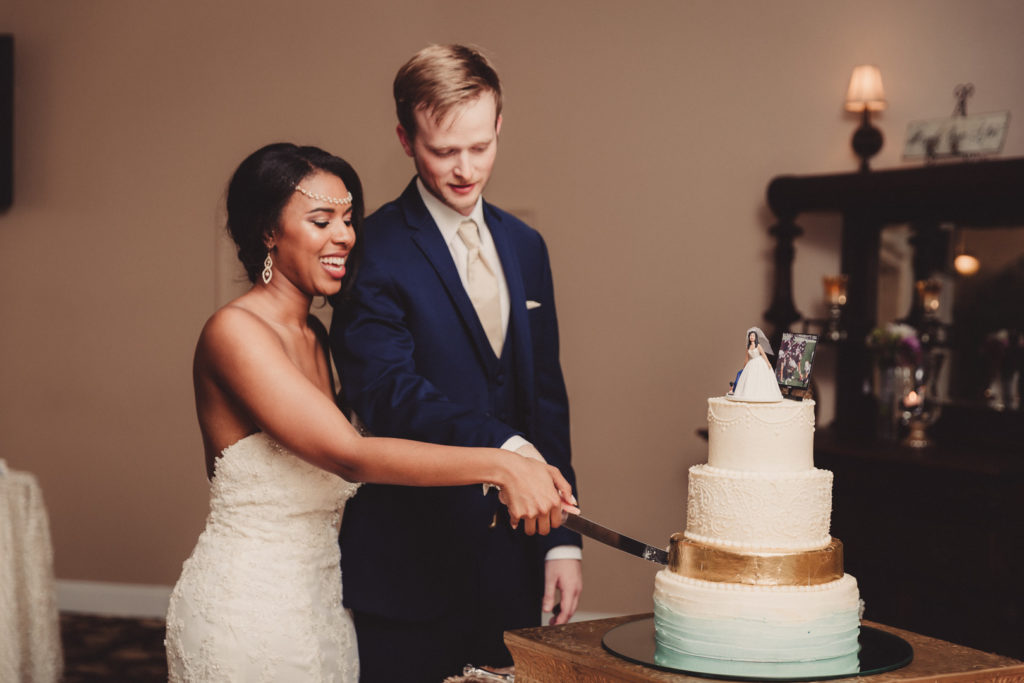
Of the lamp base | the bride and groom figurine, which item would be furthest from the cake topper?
the lamp base

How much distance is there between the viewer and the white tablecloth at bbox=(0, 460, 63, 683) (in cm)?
327

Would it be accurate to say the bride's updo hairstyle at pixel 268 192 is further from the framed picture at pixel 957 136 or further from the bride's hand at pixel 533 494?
the framed picture at pixel 957 136

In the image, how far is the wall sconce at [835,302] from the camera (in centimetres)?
424

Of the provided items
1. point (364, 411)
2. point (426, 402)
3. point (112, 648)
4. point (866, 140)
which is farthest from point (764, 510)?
point (112, 648)

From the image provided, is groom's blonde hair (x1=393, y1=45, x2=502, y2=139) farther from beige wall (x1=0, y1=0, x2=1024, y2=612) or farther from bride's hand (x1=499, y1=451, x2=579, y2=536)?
beige wall (x1=0, y1=0, x2=1024, y2=612)

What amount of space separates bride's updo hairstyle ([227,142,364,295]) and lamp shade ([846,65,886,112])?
9.04 ft

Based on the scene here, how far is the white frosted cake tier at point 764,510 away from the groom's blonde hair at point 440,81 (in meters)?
0.80

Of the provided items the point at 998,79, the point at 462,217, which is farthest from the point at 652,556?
the point at 998,79

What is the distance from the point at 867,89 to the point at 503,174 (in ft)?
5.17

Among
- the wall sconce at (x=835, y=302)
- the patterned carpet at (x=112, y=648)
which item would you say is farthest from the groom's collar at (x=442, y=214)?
the patterned carpet at (x=112, y=648)

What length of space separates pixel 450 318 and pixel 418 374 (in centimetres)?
12

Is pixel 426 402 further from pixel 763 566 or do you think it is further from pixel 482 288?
pixel 763 566

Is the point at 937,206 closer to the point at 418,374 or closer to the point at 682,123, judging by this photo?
the point at 682,123

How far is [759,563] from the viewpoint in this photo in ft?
5.23
